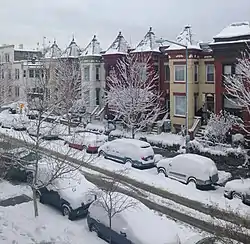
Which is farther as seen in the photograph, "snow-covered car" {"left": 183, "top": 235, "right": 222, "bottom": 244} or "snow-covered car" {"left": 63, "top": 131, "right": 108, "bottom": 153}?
"snow-covered car" {"left": 63, "top": 131, "right": 108, "bottom": 153}

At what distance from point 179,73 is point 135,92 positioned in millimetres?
5473

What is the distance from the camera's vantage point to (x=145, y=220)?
12742 millimetres

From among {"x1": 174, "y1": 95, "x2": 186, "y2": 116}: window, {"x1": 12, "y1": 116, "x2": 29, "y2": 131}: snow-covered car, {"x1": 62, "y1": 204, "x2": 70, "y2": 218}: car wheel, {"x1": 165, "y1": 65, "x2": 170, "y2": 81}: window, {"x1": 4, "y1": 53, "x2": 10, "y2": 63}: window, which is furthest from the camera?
{"x1": 4, "y1": 53, "x2": 10, "y2": 63}: window

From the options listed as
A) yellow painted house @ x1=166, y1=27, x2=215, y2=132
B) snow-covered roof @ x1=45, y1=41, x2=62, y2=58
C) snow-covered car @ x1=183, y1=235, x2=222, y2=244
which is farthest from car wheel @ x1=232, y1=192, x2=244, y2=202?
snow-covered roof @ x1=45, y1=41, x2=62, y2=58

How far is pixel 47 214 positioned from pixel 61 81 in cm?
2615

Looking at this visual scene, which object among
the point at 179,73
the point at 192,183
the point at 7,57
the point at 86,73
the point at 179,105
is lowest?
the point at 192,183

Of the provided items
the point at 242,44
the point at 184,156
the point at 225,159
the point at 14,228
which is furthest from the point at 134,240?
the point at 242,44

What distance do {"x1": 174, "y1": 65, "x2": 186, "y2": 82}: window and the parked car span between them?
48.8ft

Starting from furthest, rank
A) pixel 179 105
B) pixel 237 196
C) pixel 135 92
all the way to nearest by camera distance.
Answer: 1. pixel 179 105
2. pixel 135 92
3. pixel 237 196

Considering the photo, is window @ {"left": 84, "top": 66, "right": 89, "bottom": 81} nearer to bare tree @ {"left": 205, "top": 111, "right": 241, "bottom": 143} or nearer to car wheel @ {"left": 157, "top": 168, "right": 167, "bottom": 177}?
bare tree @ {"left": 205, "top": 111, "right": 241, "bottom": 143}

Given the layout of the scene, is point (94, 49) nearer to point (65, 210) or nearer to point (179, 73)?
point (179, 73)

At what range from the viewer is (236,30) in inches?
1208

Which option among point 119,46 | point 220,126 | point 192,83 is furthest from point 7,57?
point 220,126

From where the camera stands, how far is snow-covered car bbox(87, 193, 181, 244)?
12.0m
